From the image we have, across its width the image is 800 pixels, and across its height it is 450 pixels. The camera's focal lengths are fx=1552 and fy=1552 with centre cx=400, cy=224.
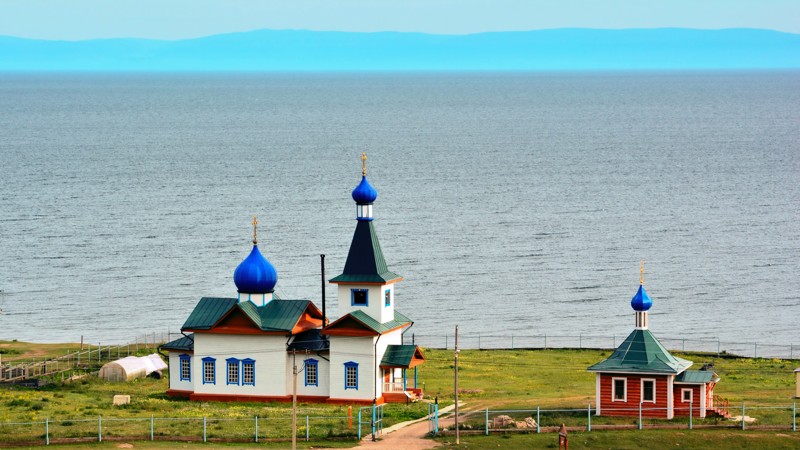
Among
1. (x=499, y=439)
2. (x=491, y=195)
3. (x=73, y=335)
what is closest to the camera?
(x=499, y=439)

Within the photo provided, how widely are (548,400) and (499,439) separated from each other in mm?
8916

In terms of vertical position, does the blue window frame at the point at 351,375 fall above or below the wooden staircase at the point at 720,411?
above

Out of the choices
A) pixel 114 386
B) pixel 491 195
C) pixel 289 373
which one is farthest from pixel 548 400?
pixel 491 195

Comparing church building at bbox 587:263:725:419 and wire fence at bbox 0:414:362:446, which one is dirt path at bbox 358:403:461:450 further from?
church building at bbox 587:263:725:419

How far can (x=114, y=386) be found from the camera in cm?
7344

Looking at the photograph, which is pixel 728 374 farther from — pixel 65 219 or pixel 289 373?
pixel 65 219

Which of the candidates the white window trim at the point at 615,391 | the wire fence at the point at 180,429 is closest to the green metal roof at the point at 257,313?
the wire fence at the point at 180,429

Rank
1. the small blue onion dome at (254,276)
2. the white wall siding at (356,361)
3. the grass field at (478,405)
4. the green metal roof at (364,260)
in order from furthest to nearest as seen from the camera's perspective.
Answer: the small blue onion dome at (254,276), the green metal roof at (364,260), the white wall siding at (356,361), the grass field at (478,405)

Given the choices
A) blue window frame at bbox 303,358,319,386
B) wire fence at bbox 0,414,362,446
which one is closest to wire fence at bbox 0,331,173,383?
blue window frame at bbox 303,358,319,386

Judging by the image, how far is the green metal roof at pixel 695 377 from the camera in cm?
6091

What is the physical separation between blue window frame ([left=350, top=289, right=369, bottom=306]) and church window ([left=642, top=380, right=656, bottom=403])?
13.5 meters

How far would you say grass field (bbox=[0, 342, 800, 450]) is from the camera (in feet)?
190

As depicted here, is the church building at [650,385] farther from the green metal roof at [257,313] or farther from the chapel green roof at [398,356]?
the green metal roof at [257,313]

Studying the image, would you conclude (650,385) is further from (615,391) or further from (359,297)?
(359,297)
